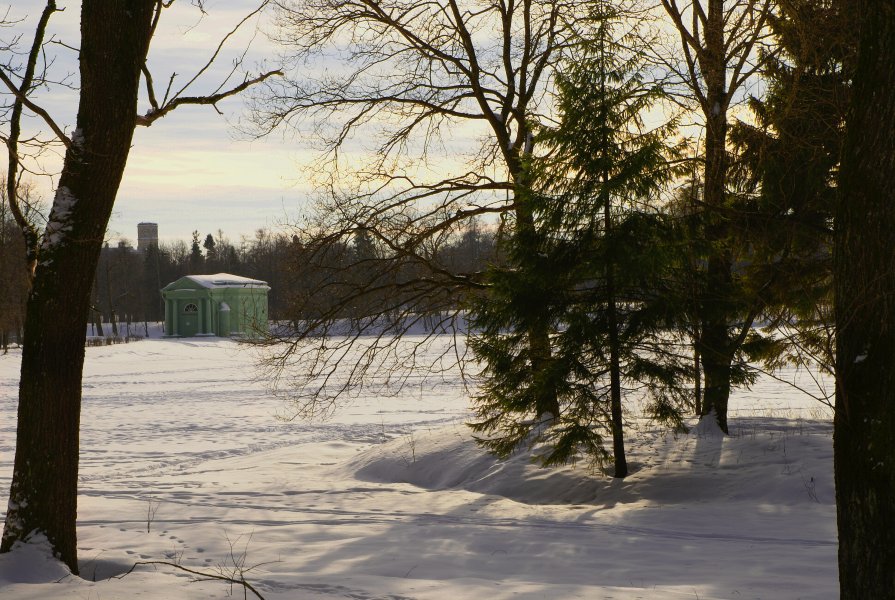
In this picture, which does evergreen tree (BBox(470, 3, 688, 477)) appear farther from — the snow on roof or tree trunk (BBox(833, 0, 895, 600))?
the snow on roof

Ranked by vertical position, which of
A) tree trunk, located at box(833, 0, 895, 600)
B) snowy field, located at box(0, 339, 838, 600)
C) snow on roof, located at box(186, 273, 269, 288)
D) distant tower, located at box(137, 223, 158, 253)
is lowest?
snowy field, located at box(0, 339, 838, 600)

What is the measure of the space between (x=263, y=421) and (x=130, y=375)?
47.9ft

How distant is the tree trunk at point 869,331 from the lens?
4.28 m

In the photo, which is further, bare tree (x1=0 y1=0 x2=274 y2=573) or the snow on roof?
the snow on roof

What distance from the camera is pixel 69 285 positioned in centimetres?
631

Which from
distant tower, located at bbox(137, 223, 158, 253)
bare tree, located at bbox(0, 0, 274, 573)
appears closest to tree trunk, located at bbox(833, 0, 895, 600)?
bare tree, located at bbox(0, 0, 274, 573)

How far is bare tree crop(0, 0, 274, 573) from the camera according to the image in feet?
20.6

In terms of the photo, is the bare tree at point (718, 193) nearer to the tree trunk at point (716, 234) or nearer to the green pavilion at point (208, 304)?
the tree trunk at point (716, 234)

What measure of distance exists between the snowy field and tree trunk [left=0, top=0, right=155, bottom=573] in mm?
378

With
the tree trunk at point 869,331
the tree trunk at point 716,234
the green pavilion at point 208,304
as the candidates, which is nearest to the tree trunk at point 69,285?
the tree trunk at point 869,331

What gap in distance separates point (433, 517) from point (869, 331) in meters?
6.05

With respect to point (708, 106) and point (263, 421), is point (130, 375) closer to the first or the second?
point (263, 421)

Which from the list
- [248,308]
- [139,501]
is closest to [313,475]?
[139,501]

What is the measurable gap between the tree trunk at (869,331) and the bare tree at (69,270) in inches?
198
